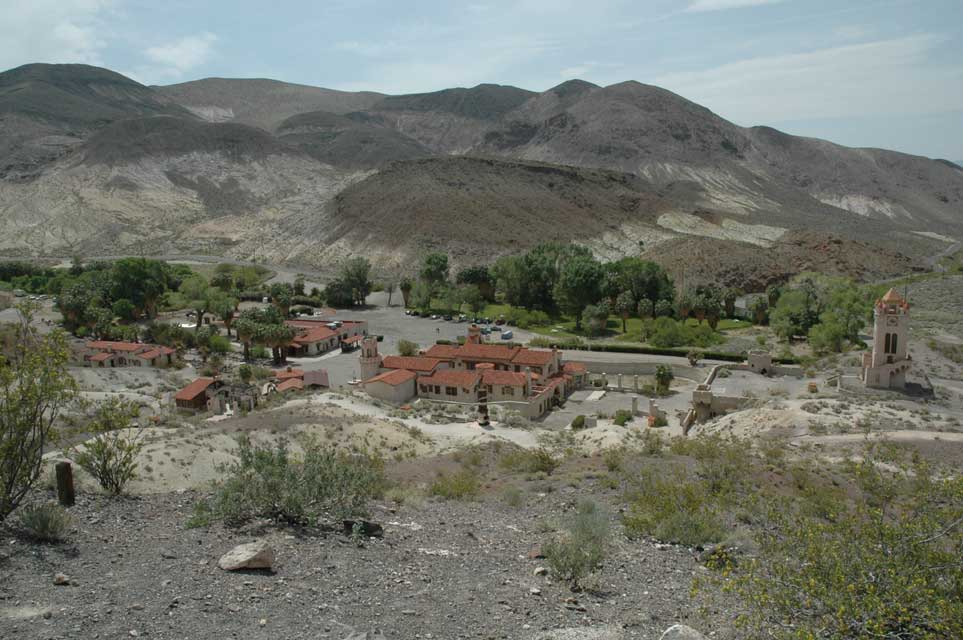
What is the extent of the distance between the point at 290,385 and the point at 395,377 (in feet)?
16.7

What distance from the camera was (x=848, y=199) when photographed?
151 m

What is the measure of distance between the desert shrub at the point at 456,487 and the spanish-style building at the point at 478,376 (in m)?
15.6

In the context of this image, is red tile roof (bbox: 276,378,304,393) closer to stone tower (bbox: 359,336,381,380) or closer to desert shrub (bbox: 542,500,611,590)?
stone tower (bbox: 359,336,381,380)

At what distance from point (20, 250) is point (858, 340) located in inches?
3840

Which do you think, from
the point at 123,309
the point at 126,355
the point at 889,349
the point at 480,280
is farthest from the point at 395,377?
the point at 480,280

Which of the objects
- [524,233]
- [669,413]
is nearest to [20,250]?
[524,233]

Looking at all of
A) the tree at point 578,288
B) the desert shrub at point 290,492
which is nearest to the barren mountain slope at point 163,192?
the tree at point 578,288

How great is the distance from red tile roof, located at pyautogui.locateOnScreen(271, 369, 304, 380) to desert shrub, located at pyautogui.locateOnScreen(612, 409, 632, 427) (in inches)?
623

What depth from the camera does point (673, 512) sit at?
1263 centimetres

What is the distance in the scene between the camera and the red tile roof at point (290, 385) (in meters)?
34.3

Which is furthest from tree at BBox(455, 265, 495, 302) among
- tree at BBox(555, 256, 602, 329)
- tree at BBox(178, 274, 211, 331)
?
tree at BBox(178, 274, 211, 331)

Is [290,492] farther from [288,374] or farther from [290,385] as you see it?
[288,374]

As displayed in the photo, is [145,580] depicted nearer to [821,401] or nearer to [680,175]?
[821,401]

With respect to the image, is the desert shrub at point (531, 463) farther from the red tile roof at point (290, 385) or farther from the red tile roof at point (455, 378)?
the red tile roof at point (290, 385)
